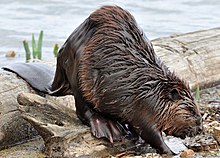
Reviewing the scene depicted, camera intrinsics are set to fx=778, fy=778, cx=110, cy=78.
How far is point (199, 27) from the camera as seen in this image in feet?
33.2

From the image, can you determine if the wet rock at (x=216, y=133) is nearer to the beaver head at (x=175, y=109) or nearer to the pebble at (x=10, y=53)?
the beaver head at (x=175, y=109)

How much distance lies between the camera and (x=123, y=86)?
4.80 meters

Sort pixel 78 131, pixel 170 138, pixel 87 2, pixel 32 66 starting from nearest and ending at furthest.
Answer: pixel 78 131, pixel 170 138, pixel 32 66, pixel 87 2

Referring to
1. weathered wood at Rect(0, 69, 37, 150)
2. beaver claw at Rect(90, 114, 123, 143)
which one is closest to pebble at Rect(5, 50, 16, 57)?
weathered wood at Rect(0, 69, 37, 150)

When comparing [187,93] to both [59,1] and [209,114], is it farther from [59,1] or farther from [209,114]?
[59,1]

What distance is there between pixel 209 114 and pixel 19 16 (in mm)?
5356

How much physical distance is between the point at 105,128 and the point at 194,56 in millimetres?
1874

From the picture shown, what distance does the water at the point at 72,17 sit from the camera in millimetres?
9617

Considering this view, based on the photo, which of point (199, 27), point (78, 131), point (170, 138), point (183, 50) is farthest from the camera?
point (199, 27)

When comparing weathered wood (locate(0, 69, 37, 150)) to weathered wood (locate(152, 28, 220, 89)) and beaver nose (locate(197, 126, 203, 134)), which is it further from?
weathered wood (locate(152, 28, 220, 89))

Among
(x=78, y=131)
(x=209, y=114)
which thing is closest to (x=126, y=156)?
(x=78, y=131)

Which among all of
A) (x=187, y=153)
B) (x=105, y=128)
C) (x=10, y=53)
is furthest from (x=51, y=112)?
(x=10, y=53)

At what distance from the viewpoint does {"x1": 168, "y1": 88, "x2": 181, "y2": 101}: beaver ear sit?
488 centimetres

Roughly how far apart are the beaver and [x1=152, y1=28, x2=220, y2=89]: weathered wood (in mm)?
1368
